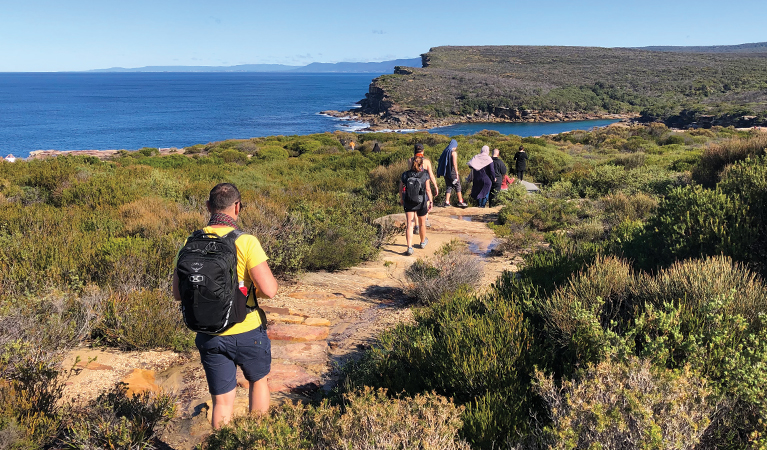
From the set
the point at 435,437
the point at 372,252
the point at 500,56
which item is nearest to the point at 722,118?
the point at 372,252

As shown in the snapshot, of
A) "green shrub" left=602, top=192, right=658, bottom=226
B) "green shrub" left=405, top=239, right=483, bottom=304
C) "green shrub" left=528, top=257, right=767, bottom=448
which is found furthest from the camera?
"green shrub" left=602, top=192, right=658, bottom=226

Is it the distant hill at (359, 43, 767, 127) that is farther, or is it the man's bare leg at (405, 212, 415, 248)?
the distant hill at (359, 43, 767, 127)

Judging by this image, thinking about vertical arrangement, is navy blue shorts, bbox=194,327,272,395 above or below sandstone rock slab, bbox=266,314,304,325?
above

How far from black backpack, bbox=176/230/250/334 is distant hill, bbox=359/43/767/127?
65814 mm

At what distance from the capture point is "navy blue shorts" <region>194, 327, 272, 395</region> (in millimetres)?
2760

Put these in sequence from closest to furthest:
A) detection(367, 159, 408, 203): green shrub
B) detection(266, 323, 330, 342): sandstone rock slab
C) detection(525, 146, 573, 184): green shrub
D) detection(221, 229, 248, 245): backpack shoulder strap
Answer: detection(221, 229, 248, 245): backpack shoulder strap < detection(266, 323, 330, 342): sandstone rock slab < detection(367, 159, 408, 203): green shrub < detection(525, 146, 573, 184): green shrub

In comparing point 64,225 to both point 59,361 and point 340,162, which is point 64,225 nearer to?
point 59,361

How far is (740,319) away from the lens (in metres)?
2.49

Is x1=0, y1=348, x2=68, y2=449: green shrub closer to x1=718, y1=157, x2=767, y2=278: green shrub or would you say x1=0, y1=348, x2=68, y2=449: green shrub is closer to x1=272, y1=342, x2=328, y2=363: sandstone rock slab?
x1=272, y1=342, x2=328, y2=363: sandstone rock slab

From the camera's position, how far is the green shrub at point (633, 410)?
192cm

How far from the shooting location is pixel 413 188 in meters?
6.99

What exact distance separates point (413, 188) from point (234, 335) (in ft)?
15.1

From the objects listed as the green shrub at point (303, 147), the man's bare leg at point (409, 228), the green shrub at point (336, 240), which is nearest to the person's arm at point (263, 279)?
the green shrub at point (336, 240)

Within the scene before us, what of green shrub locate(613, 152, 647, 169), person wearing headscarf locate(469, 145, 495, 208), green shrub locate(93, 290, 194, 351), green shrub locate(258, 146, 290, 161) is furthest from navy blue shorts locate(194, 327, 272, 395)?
green shrub locate(258, 146, 290, 161)
